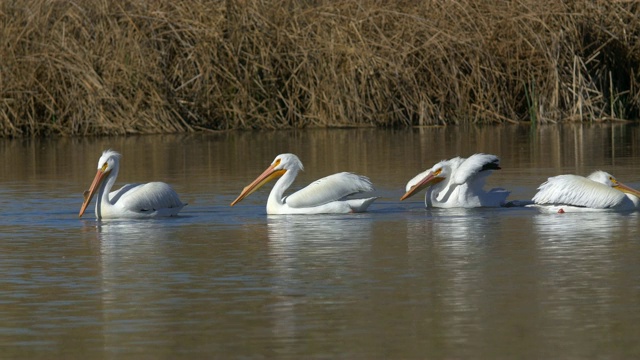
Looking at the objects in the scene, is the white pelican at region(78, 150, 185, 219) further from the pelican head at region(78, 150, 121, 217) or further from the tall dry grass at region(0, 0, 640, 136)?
the tall dry grass at region(0, 0, 640, 136)

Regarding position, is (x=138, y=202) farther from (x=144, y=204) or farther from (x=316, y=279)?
(x=316, y=279)

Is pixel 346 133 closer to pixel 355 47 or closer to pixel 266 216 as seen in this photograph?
pixel 355 47

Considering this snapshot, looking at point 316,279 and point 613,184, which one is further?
point 613,184

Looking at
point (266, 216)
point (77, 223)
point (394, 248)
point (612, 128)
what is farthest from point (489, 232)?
point (612, 128)

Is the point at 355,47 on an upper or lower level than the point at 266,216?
upper

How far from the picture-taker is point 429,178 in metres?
10.5

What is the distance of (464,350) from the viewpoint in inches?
203

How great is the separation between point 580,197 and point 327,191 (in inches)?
69.1

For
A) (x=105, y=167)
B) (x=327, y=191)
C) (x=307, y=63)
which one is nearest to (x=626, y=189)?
(x=327, y=191)

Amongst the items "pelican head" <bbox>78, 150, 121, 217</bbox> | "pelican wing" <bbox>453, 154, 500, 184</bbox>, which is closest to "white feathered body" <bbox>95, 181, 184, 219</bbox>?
"pelican head" <bbox>78, 150, 121, 217</bbox>

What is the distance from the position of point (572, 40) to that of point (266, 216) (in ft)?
34.1

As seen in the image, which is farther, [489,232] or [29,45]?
[29,45]

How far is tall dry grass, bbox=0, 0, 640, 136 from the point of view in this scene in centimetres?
1919

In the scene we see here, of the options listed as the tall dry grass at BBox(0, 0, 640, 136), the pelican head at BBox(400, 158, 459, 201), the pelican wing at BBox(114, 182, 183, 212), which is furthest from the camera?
the tall dry grass at BBox(0, 0, 640, 136)
